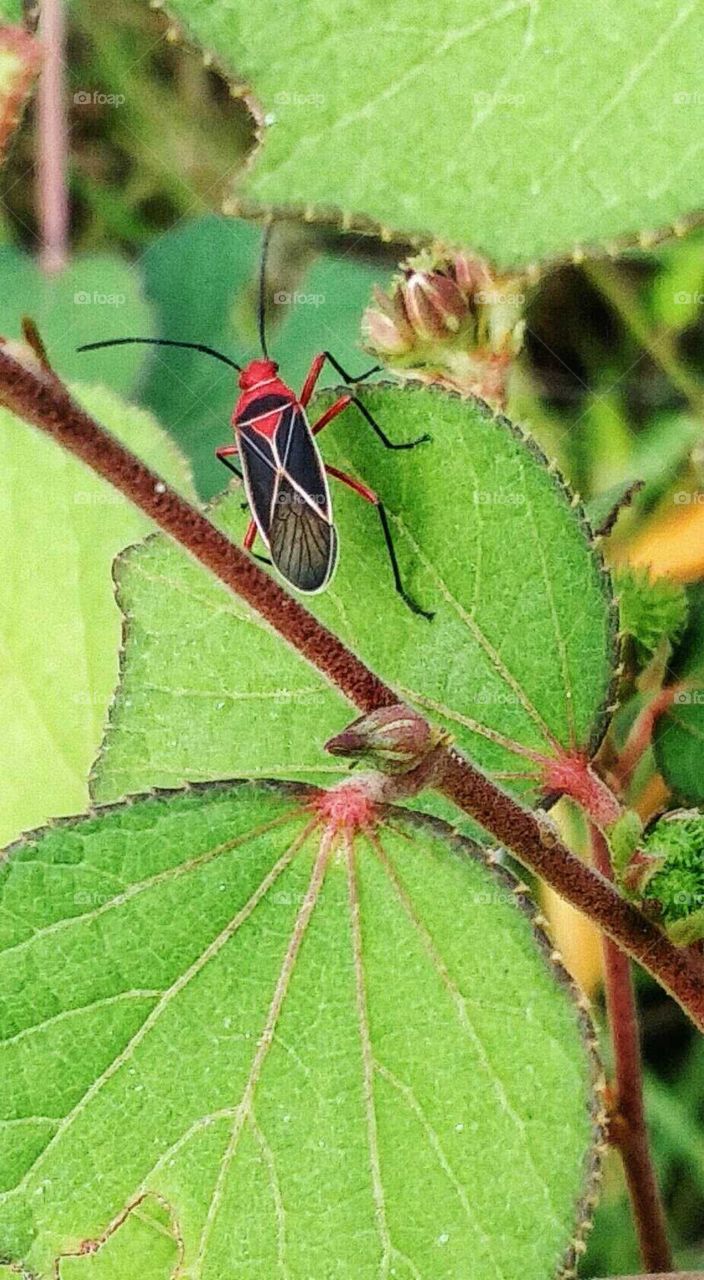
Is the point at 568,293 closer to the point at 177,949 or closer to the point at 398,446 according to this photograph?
the point at 398,446

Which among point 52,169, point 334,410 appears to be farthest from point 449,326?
point 52,169

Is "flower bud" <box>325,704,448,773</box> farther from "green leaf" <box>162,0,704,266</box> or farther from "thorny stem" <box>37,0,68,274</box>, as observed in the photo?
"thorny stem" <box>37,0,68,274</box>

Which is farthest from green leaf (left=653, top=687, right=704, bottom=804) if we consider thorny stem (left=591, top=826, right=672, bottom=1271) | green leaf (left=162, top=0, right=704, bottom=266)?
green leaf (left=162, top=0, right=704, bottom=266)

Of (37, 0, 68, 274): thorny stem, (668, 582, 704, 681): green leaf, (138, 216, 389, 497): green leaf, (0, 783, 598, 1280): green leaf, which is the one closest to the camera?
(0, 783, 598, 1280): green leaf

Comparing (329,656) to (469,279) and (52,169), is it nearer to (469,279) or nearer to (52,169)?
(469,279)

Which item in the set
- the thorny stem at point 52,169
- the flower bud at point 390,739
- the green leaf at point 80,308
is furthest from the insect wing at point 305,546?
the thorny stem at point 52,169

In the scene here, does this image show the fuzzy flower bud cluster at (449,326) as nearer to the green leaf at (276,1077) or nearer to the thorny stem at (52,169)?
the green leaf at (276,1077)

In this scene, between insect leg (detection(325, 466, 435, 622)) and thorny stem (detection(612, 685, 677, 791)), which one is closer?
insect leg (detection(325, 466, 435, 622))
